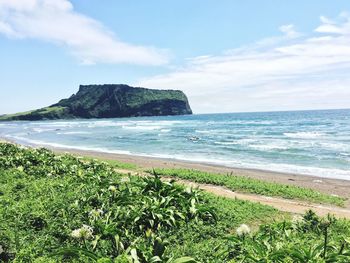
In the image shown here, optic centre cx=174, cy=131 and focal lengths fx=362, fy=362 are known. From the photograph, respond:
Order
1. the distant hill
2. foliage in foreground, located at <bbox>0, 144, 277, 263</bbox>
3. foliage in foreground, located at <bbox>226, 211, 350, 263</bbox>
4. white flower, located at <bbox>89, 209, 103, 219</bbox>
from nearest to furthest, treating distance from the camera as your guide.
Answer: foliage in foreground, located at <bbox>226, 211, 350, 263</bbox> → foliage in foreground, located at <bbox>0, 144, 277, 263</bbox> → white flower, located at <bbox>89, 209, 103, 219</bbox> → the distant hill

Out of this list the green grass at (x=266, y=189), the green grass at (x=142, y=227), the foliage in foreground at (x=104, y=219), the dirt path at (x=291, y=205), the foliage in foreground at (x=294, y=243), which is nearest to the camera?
the foliage in foreground at (x=294, y=243)

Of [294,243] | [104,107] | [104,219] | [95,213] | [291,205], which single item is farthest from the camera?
[104,107]

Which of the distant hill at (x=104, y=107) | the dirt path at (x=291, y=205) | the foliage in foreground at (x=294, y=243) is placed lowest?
the dirt path at (x=291, y=205)

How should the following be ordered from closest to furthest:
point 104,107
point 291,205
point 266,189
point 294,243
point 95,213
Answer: point 294,243 → point 95,213 → point 291,205 → point 266,189 → point 104,107

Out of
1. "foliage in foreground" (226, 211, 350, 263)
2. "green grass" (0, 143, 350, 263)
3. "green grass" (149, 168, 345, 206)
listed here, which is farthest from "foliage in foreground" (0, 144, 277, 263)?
"green grass" (149, 168, 345, 206)

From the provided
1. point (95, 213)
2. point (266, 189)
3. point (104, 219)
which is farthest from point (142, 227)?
point (266, 189)

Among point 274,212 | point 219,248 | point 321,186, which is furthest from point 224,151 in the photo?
Answer: point 219,248

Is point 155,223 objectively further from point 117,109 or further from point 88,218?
point 117,109

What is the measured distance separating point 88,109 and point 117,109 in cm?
1462

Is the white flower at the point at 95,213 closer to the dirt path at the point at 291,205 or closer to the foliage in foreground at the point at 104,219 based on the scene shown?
the foliage in foreground at the point at 104,219

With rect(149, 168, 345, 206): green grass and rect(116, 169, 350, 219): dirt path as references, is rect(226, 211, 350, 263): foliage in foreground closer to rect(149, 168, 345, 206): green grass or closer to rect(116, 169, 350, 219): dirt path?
rect(116, 169, 350, 219): dirt path

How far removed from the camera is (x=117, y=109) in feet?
614

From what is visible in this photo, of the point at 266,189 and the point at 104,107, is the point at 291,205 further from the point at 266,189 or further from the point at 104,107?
the point at 104,107

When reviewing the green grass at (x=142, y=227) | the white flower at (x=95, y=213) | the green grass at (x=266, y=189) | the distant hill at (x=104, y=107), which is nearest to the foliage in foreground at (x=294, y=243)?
the green grass at (x=142, y=227)
